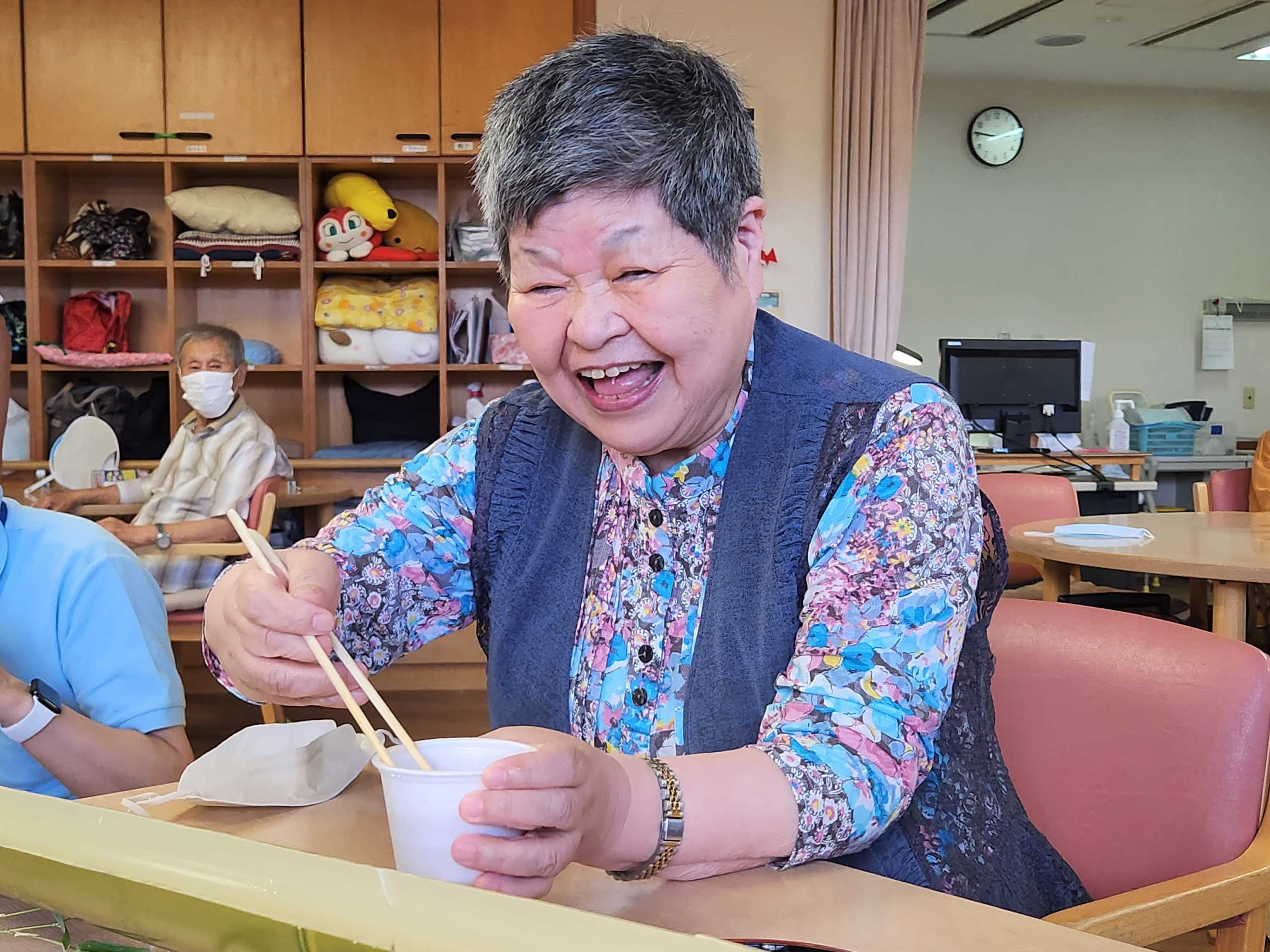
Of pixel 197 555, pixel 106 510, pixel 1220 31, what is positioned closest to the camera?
pixel 197 555

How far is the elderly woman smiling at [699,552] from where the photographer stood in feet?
2.68

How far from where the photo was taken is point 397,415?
506 centimetres

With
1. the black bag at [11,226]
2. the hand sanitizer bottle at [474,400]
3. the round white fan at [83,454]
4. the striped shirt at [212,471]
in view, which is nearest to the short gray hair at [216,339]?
the striped shirt at [212,471]

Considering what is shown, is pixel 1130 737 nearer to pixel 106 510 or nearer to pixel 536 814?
pixel 536 814

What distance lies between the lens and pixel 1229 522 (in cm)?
334

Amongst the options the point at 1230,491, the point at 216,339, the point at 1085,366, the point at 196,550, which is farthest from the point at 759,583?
the point at 1085,366

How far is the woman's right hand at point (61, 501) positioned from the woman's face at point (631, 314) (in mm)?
3377

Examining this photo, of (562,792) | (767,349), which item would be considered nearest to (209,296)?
(767,349)

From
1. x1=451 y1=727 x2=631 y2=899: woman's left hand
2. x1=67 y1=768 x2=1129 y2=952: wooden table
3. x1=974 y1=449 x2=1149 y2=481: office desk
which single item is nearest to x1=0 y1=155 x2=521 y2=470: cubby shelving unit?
x1=974 y1=449 x2=1149 y2=481: office desk

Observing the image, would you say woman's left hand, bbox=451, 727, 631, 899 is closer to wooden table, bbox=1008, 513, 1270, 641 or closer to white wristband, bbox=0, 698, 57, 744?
white wristband, bbox=0, 698, 57, 744

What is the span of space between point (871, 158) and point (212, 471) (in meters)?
3.08

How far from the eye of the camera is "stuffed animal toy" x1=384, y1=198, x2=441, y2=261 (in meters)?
4.82

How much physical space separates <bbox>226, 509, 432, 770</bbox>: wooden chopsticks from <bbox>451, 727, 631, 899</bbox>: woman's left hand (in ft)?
0.14

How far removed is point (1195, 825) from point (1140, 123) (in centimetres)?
803
